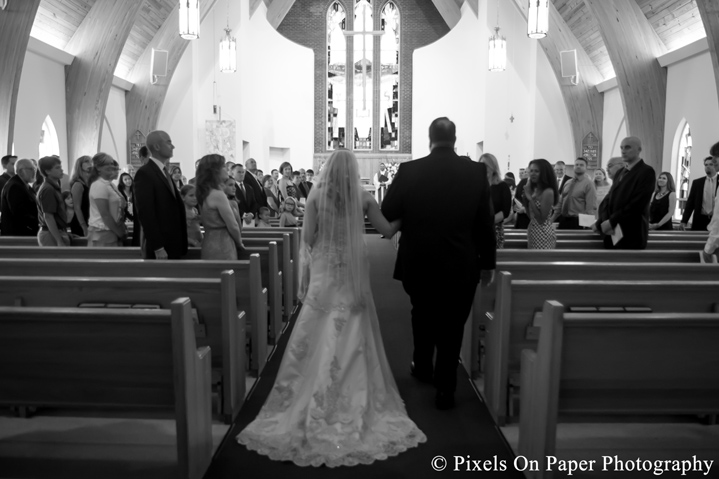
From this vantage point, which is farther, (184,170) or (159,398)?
(184,170)

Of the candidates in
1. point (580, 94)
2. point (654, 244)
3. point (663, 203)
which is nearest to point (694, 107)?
point (663, 203)

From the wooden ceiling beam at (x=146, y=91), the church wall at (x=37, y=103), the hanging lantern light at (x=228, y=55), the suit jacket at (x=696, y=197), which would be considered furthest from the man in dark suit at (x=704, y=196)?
the wooden ceiling beam at (x=146, y=91)

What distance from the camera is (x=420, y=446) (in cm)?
274

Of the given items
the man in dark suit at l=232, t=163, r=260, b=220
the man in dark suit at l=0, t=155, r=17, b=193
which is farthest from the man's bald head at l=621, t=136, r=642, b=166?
the man in dark suit at l=0, t=155, r=17, b=193

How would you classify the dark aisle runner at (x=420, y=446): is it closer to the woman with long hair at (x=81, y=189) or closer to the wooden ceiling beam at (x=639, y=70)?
the woman with long hair at (x=81, y=189)

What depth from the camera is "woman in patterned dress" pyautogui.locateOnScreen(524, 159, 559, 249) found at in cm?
434

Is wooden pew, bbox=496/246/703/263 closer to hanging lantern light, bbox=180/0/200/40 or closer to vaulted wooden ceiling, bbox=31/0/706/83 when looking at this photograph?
vaulted wooden ceiling, bbox=31/0/706/83

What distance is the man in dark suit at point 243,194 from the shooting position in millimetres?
7531

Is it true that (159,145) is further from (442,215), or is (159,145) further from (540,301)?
(540,301)

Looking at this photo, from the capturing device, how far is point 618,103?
12594 mm

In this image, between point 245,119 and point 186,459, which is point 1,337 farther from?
point 245,119

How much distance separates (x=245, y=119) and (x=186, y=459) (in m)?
13.4

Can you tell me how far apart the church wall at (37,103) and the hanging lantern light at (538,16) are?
7.60m

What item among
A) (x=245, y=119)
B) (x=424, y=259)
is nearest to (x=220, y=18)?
(x=245, y=119)
